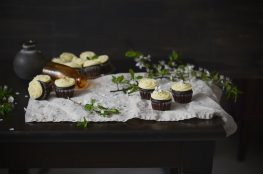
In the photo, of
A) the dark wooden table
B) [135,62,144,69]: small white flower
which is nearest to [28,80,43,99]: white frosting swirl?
the dark wooden table

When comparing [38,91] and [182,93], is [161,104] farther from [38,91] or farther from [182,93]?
[38,91]

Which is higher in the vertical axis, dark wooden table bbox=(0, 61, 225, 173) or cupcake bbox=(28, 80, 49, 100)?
cupcake bbox=(28, 80, 49, 100)

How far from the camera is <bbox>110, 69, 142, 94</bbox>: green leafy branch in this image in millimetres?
1674

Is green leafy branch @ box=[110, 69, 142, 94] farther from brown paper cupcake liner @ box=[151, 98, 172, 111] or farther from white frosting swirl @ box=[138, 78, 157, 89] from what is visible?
brown paper cupcake liner @ box=[151, 98, 172, 111]

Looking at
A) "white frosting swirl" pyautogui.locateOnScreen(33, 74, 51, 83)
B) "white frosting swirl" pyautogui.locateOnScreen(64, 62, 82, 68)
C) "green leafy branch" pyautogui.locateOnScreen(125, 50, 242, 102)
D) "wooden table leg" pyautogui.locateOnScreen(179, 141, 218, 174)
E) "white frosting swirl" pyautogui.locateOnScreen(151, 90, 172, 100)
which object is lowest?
"wooden table leg" pyautogui.locateOnScreen(179, 141, 218, 174)

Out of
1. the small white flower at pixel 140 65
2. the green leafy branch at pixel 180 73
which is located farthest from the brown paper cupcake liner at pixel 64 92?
the small white flower at pixel 140 65

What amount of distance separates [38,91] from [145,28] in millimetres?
1353

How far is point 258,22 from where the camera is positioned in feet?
9.13

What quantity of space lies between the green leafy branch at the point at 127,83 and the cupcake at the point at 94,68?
0.12m

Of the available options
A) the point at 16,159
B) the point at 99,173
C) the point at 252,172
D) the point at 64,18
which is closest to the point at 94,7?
the point at 64,18

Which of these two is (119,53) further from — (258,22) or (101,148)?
(101,148)

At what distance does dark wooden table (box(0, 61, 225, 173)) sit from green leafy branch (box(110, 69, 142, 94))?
0.25m

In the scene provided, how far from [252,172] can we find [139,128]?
4.33 feet

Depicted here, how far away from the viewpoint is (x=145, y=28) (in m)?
2.81
